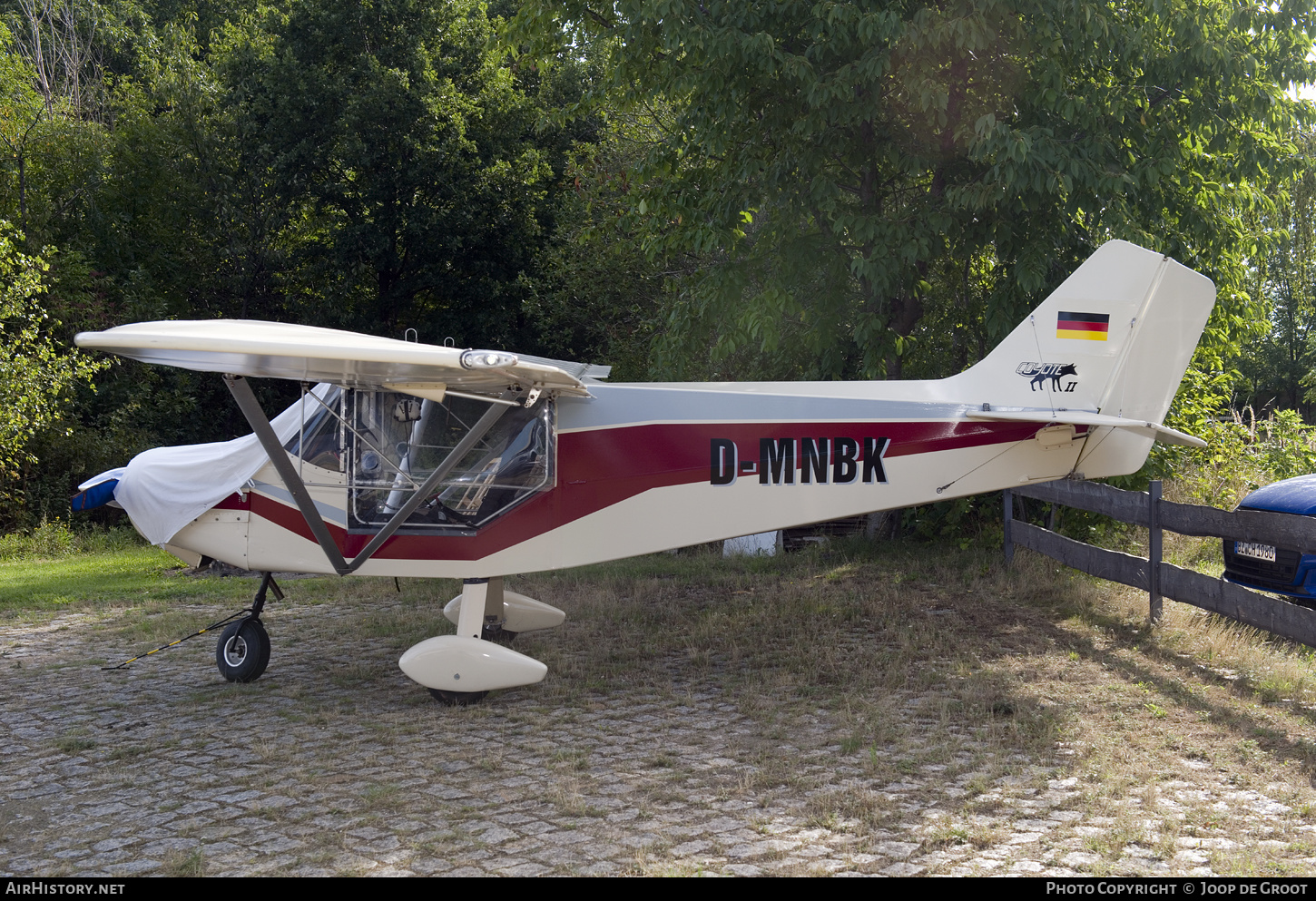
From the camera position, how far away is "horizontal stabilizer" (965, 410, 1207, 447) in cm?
622

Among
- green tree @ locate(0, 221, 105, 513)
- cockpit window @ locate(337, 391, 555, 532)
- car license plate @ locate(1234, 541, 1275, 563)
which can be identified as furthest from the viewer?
green tree @ locate(0, 221, 105, 513)

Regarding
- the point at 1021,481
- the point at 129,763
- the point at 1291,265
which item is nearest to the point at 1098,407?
the point at 1021,481

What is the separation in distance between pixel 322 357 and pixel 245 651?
2.84 m

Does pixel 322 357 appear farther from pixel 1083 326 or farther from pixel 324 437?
pixel 1083 326

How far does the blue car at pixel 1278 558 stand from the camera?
6.80 m

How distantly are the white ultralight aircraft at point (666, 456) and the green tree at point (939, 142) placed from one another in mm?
2660

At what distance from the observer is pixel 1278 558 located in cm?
696

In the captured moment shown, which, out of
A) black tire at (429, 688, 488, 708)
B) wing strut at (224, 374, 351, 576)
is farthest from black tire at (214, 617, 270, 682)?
black tire at (429, 688, 488, 708)

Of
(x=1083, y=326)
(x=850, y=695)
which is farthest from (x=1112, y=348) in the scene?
(x=850, y=695)

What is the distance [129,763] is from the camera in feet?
17.0

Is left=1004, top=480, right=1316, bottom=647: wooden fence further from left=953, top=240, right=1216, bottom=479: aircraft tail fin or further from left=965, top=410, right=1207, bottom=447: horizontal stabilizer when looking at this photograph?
left=953, top=240, right=1216, bottom=479: aircraft tail fin

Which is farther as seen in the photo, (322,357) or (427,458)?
(427,458)

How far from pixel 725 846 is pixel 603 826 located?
1.85ft

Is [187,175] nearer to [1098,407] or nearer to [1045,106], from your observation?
[1045,106]
